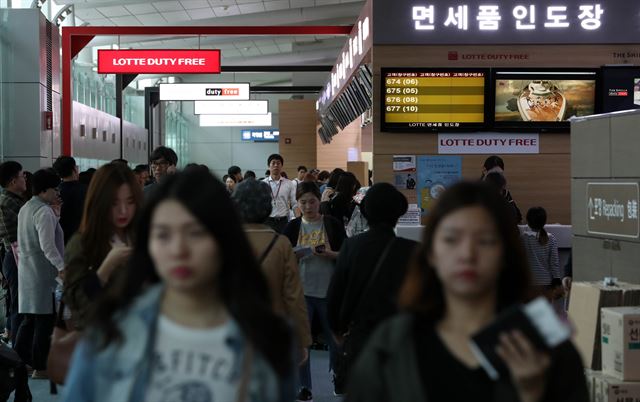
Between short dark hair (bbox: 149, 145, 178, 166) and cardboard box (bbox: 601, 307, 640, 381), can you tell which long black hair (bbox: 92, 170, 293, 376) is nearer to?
cardboard box (bbox: 601, 307, 640, 381)

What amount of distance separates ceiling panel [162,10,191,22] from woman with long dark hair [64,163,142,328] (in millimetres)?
15369

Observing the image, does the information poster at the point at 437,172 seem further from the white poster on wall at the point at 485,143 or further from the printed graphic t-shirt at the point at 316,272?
the printed graphic t-shirt at the point at 316,272

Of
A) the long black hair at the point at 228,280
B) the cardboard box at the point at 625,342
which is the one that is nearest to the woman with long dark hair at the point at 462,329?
the long black hair at the point at 228,280

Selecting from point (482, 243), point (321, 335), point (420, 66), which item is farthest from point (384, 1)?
point (482, 243)

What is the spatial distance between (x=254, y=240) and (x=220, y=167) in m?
33.0

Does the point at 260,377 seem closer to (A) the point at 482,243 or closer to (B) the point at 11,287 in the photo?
(A) the point at 482,243

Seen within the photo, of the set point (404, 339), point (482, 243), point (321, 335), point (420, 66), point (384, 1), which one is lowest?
point (321, 335)

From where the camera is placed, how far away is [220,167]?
36812mm

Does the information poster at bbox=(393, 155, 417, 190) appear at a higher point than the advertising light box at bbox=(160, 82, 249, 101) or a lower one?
lower

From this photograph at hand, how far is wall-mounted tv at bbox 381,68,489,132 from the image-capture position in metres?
8.21

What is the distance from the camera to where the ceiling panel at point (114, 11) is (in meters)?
17.3

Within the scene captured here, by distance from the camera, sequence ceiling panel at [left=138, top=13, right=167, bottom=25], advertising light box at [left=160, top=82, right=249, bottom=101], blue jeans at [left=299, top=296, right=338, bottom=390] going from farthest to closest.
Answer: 1. ceiling panel at [left=138, top=13, right=167, bottom=25]
2. advertising light box at [left=160, top=82, right=249, bottom=101]
3. blue jeans at [left=299, top=296, right=338, bottom=390]

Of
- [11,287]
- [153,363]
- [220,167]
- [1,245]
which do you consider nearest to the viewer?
[153,363]

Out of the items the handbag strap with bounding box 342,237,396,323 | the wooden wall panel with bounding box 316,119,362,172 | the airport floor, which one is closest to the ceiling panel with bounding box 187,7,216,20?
the wooden wall panel with bounding box 316,119,362,172
